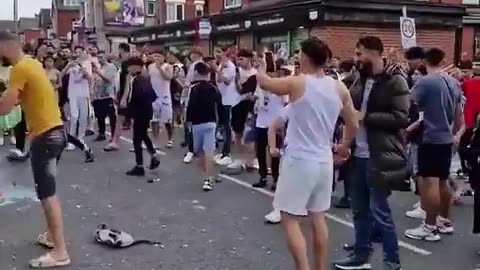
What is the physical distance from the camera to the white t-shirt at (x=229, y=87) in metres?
13.0

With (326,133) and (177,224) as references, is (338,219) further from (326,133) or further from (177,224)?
(326,133)

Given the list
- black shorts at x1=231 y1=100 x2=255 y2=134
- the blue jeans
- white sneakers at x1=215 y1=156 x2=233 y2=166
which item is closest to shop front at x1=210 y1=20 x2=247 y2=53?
black shorts at x1=231 y1=100 x2=255 y2=134

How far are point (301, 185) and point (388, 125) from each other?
102 cm

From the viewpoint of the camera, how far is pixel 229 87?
13.1 meters

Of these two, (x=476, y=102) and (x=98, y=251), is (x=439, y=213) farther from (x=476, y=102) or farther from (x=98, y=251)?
(x=98, y=251)

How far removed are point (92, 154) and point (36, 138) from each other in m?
6.57

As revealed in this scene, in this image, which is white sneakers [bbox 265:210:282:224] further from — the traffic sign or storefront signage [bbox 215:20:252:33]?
storefront signage [bbox 215:20:252:33]

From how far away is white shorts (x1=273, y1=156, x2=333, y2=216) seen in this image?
5309mm

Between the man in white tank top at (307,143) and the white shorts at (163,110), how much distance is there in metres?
9.08

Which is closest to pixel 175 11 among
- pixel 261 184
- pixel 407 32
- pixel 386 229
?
pixel 407 32

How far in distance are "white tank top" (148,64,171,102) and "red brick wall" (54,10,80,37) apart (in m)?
67.6

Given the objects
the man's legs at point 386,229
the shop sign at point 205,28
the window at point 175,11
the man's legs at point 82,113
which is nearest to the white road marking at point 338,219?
the man's legs at point 386,229

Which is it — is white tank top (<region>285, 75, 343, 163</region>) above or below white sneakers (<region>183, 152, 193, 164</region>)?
above

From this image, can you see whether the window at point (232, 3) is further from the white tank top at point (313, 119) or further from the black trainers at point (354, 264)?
the white tank top at point (313, 119)
